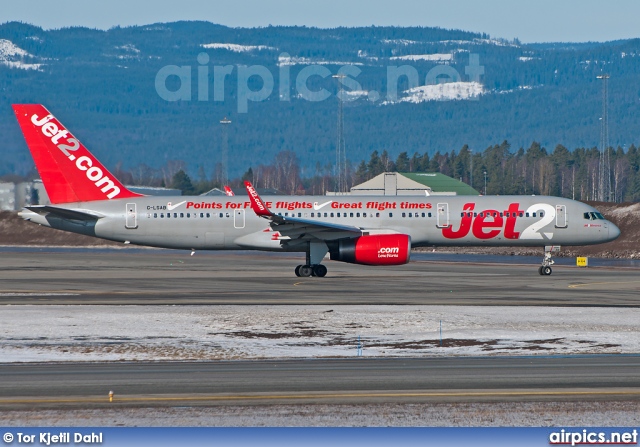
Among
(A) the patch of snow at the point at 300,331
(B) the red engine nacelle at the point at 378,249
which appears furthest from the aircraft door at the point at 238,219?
(A) the patch of snow at the point at 300,331

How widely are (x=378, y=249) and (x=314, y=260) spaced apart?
12.1 feet

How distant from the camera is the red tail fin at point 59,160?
4647 cm

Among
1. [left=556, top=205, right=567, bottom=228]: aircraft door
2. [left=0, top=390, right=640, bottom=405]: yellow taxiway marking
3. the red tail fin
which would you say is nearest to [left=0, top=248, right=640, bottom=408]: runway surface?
[left=0, top=390, right=640, bottom=405]: yellow taxiway marking

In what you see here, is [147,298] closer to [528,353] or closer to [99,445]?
[528,353]

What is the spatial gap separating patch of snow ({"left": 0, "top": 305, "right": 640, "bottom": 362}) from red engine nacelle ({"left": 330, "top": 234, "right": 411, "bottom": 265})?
36.3 feet

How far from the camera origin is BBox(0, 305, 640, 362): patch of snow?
22828 millimetres

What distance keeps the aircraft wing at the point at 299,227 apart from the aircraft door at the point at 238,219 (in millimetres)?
1683

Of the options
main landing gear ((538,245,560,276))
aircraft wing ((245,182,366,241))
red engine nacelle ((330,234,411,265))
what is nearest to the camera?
aircraft wing ((245,182,366,241))

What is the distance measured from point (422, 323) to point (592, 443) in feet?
45.3

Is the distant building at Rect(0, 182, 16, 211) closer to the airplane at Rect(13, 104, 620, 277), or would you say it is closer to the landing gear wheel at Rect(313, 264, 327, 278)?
the airplane at Rect(13, 104, 620, 277)

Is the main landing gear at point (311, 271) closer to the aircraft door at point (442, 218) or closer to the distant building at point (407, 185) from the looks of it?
the aircraft door at point (442, 218)

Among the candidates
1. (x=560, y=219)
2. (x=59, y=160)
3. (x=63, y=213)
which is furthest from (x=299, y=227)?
(x=560, y=219)

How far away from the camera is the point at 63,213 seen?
149ft

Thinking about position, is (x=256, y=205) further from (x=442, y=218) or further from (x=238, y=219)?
(x=442, y=218)
